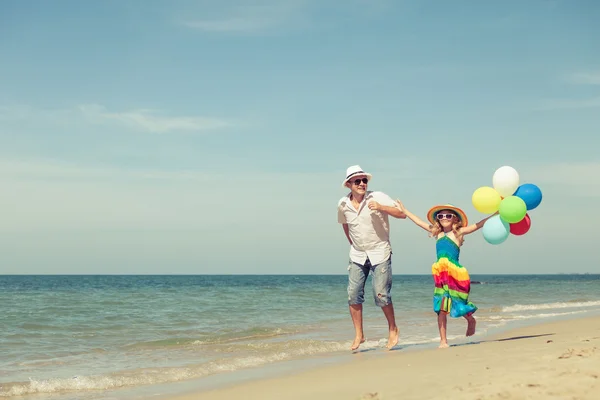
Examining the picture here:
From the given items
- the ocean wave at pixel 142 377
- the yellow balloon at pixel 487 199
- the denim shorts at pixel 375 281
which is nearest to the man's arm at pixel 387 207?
the denim shorts at pixel 375 281

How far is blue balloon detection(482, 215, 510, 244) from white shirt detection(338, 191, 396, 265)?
3.43 ft

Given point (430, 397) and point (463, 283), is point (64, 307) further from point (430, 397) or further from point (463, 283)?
point (430, 397)

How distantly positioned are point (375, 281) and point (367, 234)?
1.71 feet

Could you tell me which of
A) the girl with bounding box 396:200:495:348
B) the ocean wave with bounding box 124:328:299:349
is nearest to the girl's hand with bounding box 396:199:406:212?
the girl with bounding box 396:200:495:348

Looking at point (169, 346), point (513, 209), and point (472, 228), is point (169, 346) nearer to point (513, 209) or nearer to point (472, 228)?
point (472, 228)

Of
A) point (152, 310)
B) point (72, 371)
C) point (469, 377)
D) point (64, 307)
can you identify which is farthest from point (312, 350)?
point (64, 307)

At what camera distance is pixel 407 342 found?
845cm

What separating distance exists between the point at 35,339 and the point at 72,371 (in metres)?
3.40

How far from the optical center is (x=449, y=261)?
675 centimetres

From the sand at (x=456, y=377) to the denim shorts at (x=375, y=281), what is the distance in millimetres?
630

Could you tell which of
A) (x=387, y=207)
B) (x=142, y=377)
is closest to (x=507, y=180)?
(x=387, y=207)

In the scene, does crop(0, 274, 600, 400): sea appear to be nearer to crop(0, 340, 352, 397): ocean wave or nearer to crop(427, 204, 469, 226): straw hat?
crop(0, 340, 352, 397): ocean wave

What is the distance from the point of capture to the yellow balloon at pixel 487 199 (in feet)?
22.0

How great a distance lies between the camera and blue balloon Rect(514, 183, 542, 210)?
22.0 feet
